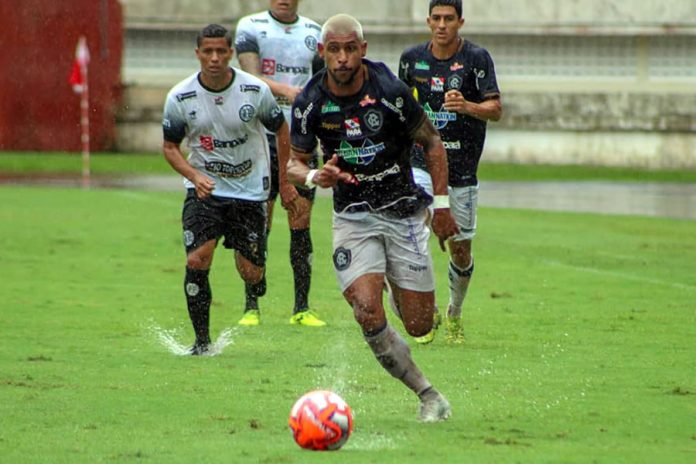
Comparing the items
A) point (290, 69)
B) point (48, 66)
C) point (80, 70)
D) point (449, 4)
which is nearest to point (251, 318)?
point (290, 69)

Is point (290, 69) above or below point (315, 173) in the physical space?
below

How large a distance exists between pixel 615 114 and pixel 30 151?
1342cm

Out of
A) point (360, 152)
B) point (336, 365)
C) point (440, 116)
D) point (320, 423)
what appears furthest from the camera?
point (440, 116)

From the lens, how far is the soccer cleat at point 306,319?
1222 centimetres

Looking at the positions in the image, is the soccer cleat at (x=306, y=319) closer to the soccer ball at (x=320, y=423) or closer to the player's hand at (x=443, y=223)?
the player's hand at (x=443, y=223)

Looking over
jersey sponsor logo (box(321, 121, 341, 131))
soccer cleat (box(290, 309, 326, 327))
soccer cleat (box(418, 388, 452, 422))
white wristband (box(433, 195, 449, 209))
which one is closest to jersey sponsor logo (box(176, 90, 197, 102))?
soccer cleat (box(290, 309, 326, 327))

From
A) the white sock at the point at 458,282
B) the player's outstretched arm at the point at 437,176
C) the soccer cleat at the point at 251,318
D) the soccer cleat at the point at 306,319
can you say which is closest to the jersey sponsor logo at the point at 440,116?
the white sock at the point at 458,282

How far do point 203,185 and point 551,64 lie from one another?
92.6 ft

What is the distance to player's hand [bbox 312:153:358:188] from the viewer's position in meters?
8.00

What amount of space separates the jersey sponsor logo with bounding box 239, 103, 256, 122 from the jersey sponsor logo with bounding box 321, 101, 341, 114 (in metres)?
2.64

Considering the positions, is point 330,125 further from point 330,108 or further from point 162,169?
point 162,169

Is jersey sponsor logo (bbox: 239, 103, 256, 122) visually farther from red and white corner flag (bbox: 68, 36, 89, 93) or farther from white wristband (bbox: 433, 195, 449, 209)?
red and white corner flag (bbox: 68, 36, 89, 93)

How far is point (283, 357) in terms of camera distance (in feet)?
34.4

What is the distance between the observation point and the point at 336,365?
1012cm
